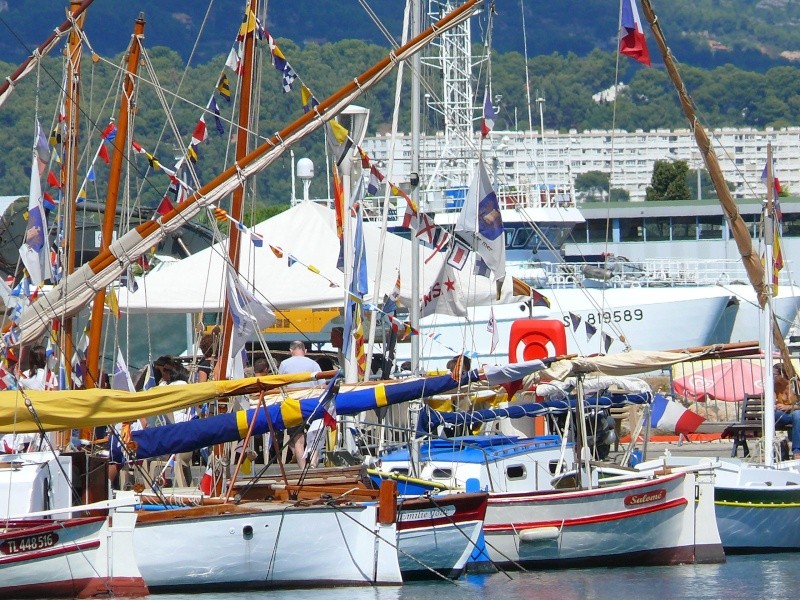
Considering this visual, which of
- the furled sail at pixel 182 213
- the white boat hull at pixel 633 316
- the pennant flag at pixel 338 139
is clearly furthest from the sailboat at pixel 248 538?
the white boat hull at pixel 633 316

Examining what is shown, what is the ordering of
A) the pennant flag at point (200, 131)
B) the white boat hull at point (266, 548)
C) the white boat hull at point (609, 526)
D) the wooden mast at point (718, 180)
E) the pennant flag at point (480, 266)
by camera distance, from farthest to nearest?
the pennant flag at point (480, 266)
the wooden mast at point (718, 180)
the pennant flag at point (200, 131)
the white boat hull at point (609, 526)
the white boat hull at point (266, 548)

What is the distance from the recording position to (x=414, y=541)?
1845cm

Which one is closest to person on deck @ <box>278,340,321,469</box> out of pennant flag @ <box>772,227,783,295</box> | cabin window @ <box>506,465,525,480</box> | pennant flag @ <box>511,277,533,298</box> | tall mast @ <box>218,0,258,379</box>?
tall mast @ <box>218,0,258,379</box>

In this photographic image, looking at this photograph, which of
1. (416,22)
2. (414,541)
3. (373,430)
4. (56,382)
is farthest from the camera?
(416,22)

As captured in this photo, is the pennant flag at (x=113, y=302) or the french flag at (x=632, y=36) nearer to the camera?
the french flag at (x=632, y=36)

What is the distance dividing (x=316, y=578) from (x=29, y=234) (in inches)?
252

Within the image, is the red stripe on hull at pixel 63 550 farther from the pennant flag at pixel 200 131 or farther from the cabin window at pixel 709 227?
the cabin window at pixel 709 227

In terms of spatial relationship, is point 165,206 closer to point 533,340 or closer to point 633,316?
point 533,340

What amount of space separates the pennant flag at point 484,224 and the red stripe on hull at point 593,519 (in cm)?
459

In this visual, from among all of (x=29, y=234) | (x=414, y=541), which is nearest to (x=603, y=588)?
(x=414, y=541)

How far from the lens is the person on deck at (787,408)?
23.0 meters

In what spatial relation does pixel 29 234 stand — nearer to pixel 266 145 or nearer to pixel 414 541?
pixel 266 145

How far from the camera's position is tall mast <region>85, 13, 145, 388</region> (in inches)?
835

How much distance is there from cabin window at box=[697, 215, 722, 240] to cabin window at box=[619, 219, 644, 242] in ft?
8.31
